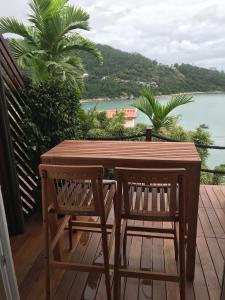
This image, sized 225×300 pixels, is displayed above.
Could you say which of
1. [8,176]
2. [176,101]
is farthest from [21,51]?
[176,101]

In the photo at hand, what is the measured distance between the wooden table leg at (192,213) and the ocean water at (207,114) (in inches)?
82.5

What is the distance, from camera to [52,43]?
3.88 m

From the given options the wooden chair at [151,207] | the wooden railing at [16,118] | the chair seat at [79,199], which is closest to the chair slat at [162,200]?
the wooden chair at [151,207]

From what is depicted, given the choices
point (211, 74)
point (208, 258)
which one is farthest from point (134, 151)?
point (211, 74)

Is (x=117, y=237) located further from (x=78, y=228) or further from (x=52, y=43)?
(x=52, y=43)

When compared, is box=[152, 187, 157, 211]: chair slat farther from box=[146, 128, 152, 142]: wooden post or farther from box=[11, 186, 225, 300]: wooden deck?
box=[146, 128, 152, 142]: wooden post

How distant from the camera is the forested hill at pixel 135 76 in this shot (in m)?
4.38

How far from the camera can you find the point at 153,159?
1859mm

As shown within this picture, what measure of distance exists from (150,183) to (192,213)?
0.50m

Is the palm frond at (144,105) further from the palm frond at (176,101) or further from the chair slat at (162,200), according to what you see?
the chair slat at (162,200)

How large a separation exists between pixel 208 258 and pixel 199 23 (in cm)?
320

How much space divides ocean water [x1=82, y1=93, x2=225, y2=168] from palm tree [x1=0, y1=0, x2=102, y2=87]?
0.72m

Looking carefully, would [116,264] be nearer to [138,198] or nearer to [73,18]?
[138,198]

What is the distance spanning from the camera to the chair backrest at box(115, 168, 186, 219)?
1522 mm
